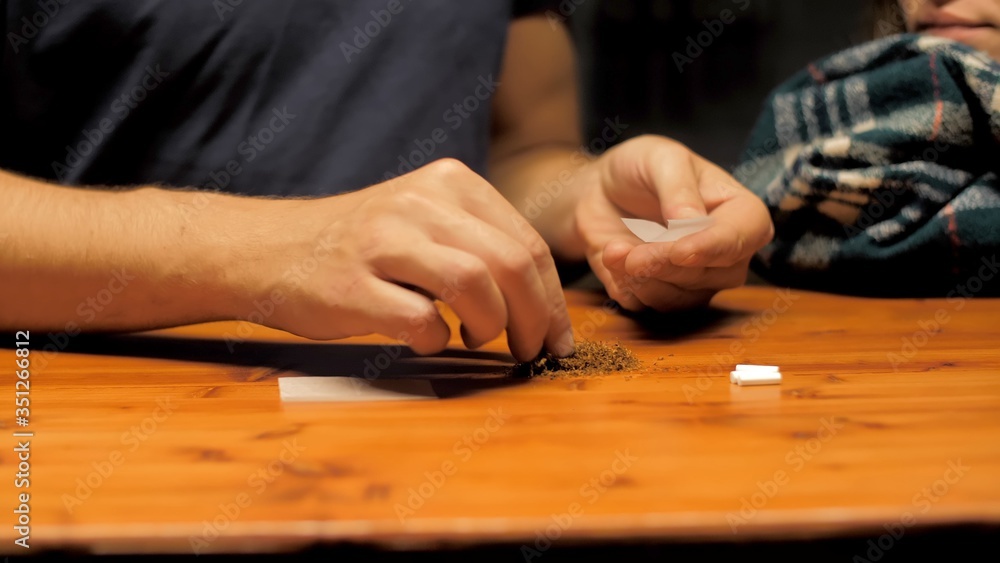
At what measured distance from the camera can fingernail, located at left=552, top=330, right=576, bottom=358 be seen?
0.67 m

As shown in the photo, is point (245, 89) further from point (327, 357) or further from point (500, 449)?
point (500, 449)

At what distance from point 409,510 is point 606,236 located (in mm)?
668

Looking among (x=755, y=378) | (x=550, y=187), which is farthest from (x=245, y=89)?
(x=755, y=378)

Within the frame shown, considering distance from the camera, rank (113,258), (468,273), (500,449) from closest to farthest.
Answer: (500,449), (468,273), (113,258)

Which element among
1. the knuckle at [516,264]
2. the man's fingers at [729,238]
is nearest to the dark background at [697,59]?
the man's fingers at [729,238]

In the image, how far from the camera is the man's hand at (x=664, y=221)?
0.80 metres

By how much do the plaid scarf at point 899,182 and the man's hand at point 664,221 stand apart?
8.8 inches

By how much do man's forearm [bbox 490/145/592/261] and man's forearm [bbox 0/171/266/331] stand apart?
0.49 meters

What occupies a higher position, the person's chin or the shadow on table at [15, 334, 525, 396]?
the person's chin

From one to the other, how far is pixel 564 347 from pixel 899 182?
59cm

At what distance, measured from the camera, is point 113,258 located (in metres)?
0.72

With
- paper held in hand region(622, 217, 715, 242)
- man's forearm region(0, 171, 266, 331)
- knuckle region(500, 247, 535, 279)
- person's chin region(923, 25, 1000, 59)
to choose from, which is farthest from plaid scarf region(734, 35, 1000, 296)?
man's forearm region(0, 171, 266, 331)

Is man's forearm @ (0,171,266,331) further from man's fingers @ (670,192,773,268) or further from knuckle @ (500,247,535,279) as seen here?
man's fingers @ (670,192,773,268)

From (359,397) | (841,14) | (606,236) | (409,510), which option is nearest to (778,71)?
(841,14)
